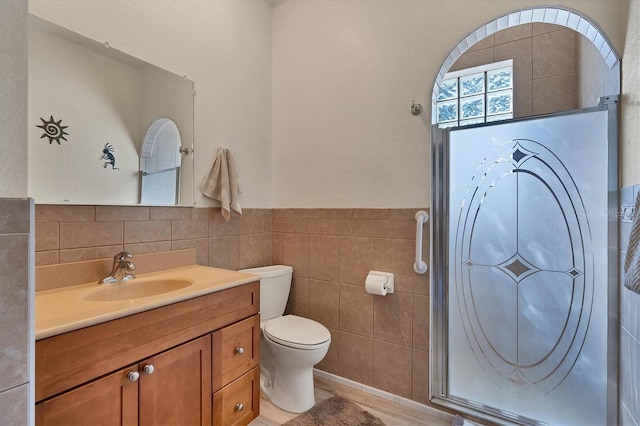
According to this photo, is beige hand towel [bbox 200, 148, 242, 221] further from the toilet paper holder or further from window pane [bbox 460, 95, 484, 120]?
window pane [bbox 460, 95, 484, 120]

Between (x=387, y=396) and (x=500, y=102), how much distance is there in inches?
97.3

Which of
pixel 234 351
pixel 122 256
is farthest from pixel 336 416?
pixel 122 256

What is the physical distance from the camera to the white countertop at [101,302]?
A: 0.99 metres

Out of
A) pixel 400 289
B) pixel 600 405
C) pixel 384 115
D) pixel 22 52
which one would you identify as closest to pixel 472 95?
pixel 384 115

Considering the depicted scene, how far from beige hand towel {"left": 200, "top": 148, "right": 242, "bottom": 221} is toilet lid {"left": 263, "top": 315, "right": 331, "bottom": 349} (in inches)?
30.5

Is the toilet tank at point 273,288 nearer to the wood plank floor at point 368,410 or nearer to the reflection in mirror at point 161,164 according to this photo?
the wood plank floor at point 368,410

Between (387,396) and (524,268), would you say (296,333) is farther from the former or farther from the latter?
(524,268)

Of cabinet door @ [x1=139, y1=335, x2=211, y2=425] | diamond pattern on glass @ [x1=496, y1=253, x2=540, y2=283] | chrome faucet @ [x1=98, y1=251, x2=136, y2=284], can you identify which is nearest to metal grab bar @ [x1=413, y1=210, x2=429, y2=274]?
diamond pattern on glass @ [x1=496, y1=253, x2=540, y2=283]

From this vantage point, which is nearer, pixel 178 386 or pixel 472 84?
pixel 178 386

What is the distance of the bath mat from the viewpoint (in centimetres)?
176

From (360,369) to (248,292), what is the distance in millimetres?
1045

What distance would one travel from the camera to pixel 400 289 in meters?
1.97

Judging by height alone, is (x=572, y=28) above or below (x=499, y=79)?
below

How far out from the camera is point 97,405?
106 cm
